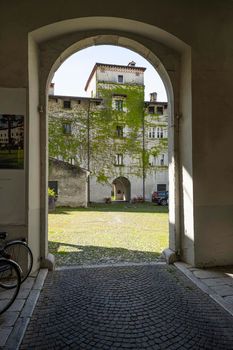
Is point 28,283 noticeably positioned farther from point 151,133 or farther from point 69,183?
point 151,133

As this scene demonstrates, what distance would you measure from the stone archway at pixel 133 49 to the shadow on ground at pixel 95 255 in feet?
2.33

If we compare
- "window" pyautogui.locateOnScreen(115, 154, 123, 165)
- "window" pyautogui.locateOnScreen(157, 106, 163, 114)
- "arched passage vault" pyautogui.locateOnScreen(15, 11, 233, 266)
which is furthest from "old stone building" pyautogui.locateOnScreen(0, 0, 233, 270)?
"window" pyautogui.locateOnScreen(157, 106, 163, 114)

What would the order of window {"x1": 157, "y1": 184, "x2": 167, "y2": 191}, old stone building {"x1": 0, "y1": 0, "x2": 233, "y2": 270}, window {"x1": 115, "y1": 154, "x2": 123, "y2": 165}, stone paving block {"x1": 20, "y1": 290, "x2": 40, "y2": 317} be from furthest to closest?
1. window {"x1": 157, "y1": 184, "x2": 167, "y2": 191}
2. window {"x1": 115, "y1": 154, "x2": 123, "y2": 165}
3. old stone building {"x1": 0, "y1": 0, "x2": 233, "y2": 270}
4. stone paving block {"x1": 20, "y1": 290, "x2": 40, "y2": 317}

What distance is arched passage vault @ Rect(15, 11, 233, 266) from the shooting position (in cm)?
490

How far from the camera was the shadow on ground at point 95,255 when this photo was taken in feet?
18.6

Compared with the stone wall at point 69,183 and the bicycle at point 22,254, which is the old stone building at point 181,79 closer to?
the bicycle at point 22,254

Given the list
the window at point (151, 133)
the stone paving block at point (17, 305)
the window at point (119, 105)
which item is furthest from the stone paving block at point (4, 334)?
the window at point (151, 133)

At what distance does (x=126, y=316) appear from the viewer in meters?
3.27

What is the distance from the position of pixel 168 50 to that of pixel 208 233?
3.34m

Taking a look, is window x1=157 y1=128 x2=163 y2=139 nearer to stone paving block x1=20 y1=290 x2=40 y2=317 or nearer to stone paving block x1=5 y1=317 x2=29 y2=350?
stone paving block x1=20 y1=290 x2=40 y2=317

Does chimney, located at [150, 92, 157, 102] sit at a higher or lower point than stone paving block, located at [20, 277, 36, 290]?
higher

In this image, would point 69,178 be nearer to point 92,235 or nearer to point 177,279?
point 92,235

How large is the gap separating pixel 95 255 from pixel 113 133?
26.0m

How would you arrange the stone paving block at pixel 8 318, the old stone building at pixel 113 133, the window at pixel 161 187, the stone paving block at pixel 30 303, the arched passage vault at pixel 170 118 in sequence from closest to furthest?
1. the stone paving block at pixel 8 318
2. the stone paving block at pixel 30 303
3. the arched passage vault at pixel 170 118
4. the old stone building at pixel 113 133
5. the window at pixel 161 187
